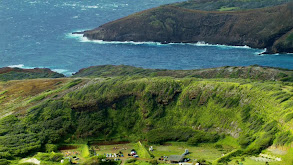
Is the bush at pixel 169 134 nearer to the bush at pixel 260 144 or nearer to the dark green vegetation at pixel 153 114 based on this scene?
the dark green vegetation at pixel 153 114

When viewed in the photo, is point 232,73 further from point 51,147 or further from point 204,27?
point 204,27

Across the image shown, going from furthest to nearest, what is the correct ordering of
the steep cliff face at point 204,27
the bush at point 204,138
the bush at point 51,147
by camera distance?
the steep cliff face at point 204,27 → the bush at point 51,147 → the bush at point 204,138

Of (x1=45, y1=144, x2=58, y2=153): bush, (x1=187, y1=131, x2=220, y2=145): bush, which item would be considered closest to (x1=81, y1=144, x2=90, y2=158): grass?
(x1=45, y1=144, x2=58, y2=153): bush

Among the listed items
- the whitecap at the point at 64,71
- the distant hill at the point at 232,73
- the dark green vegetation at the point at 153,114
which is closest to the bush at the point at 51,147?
the dark green vegetation at the point at 153,114

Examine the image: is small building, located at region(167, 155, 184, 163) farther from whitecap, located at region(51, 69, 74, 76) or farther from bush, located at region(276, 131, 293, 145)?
whitecap, located at region(51, 69, 74, 76)

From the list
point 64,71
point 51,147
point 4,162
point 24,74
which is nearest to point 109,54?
point 64,71

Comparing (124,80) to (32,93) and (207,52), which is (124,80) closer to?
(32,93)
